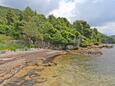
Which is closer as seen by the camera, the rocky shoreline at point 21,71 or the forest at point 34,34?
the rocky shoreline at point 21,71

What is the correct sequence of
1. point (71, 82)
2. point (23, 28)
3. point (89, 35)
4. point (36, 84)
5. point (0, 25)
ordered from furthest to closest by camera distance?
point (89, 35), point (0, 25), point (23, 28), point (71, 82), point (36, 84)

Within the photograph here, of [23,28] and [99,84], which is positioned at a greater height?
[23,28]


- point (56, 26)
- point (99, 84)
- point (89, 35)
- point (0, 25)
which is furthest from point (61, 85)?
point (89, 35)

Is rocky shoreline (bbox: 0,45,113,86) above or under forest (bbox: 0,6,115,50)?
under

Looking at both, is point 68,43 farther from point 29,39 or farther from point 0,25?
point 0,25

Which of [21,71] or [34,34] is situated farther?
[34,34]

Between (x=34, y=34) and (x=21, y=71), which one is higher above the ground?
(x=34, y=34)

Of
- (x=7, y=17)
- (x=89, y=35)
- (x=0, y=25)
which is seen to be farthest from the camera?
(x=89, y=35)

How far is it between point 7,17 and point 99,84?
117m

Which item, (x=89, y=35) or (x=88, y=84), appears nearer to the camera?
(x=88, y=84)

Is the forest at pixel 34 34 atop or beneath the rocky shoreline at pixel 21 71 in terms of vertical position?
atop

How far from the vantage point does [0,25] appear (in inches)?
4845

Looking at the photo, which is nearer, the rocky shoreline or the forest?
the rocky shoreline

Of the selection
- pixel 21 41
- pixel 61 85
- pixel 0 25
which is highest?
pixel 0 25
